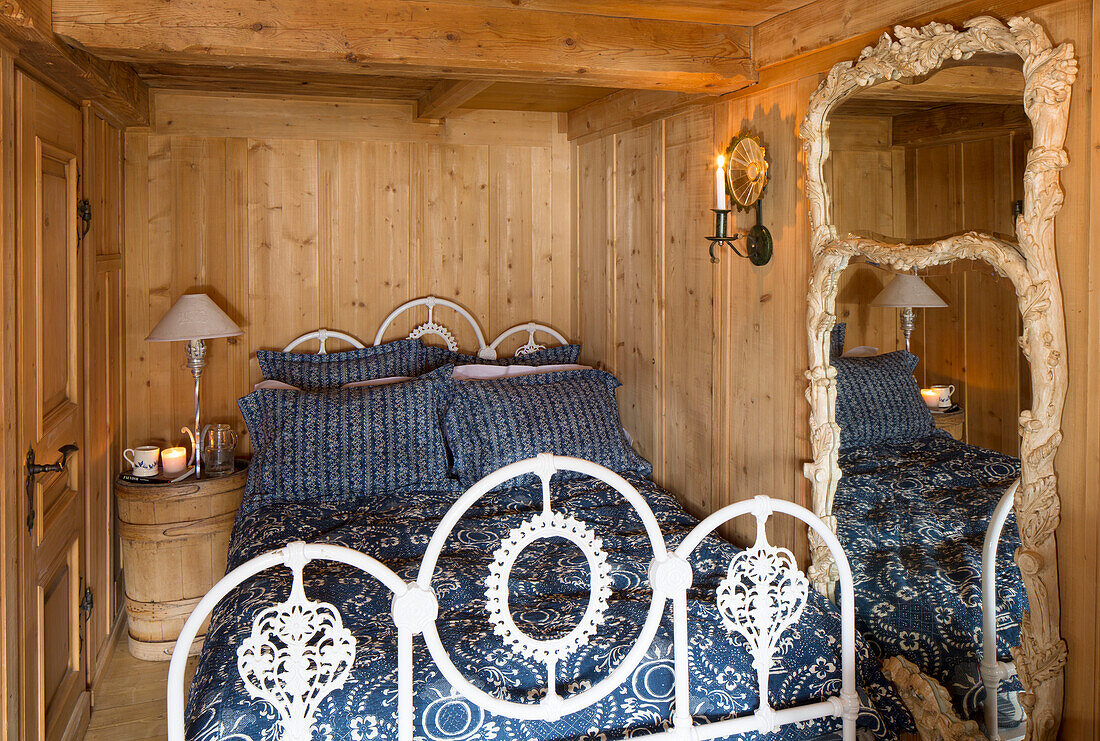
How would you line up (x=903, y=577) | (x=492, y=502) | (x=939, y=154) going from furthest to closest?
(x=492, y=502) < (x=903, y=577) < (x=939, y=154)

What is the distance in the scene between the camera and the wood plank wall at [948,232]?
5.48 ft

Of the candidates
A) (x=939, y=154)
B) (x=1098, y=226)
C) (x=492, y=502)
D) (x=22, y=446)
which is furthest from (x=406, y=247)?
(x=1098, y=226)

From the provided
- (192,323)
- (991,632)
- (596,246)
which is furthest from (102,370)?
(991,632)

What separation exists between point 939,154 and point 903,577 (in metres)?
0.96

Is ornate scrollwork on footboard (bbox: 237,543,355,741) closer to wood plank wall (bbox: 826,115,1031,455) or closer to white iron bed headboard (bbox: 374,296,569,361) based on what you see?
wood plank wall (bbox: 826,115,1031,455)

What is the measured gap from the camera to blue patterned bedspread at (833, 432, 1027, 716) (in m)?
1.72

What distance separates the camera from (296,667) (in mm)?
1453

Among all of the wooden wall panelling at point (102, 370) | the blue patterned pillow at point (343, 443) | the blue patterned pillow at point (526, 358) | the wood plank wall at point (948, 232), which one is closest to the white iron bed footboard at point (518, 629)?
the wood plank wall at point (948, 232)

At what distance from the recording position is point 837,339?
2.19 meters

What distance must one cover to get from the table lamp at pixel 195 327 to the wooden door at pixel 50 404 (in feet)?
1.49

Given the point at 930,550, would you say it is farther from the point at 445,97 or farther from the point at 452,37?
the point at 445,97

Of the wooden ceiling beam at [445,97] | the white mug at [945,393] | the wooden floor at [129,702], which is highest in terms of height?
the wooden ceiling beam at [445,97]

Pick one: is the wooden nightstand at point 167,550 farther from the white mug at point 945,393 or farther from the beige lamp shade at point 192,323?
the white mug at point 945,393

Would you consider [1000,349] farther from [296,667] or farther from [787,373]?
[296,667]
